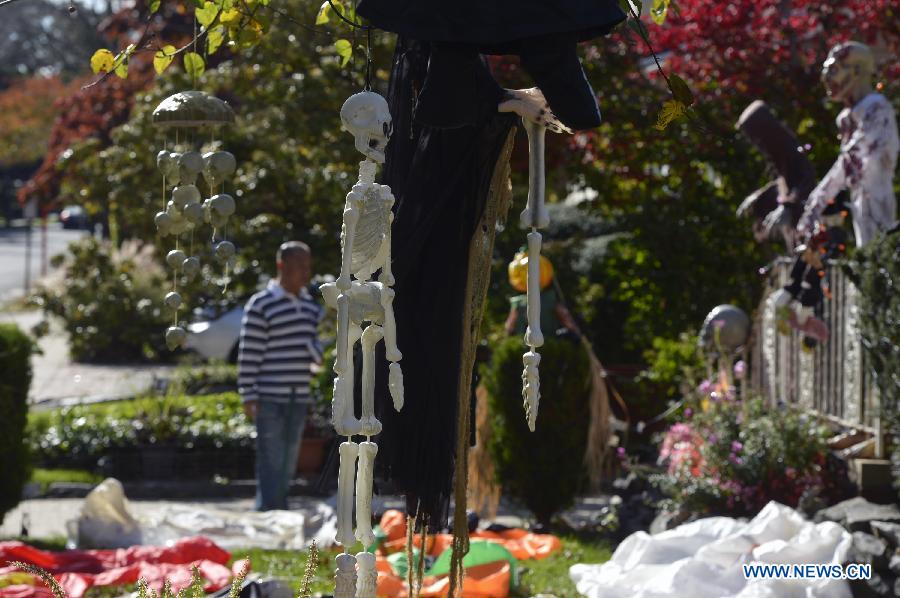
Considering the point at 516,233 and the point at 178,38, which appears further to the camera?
the point at 178,38

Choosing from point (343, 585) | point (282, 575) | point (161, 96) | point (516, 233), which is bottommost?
point (282, 575)

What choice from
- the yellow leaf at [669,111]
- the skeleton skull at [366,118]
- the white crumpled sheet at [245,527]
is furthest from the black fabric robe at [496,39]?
the white crumpled sheet at [245,527]

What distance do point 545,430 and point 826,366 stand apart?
5.61ft

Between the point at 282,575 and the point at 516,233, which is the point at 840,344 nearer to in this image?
the point at 282,575

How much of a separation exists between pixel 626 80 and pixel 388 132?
29.4 feet

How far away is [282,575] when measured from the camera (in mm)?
6195

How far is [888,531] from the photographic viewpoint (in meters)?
5.46

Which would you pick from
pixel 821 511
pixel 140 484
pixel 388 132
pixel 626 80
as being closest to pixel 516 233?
pixel 626 80

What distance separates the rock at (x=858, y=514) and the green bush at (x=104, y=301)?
32.0ft

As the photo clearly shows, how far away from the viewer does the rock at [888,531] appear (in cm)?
540

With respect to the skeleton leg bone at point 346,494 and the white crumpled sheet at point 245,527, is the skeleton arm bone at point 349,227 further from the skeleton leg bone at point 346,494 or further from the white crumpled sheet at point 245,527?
the white crumpled sheet at point 245,527

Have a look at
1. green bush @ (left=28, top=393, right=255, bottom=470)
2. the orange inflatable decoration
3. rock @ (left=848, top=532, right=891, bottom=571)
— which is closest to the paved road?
green bush @ (left=28, top=393, right=255, bottom=470)

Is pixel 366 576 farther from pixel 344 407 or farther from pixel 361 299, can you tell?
pixel 361 299

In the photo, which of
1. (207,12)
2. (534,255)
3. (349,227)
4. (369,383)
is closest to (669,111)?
(534,255)
